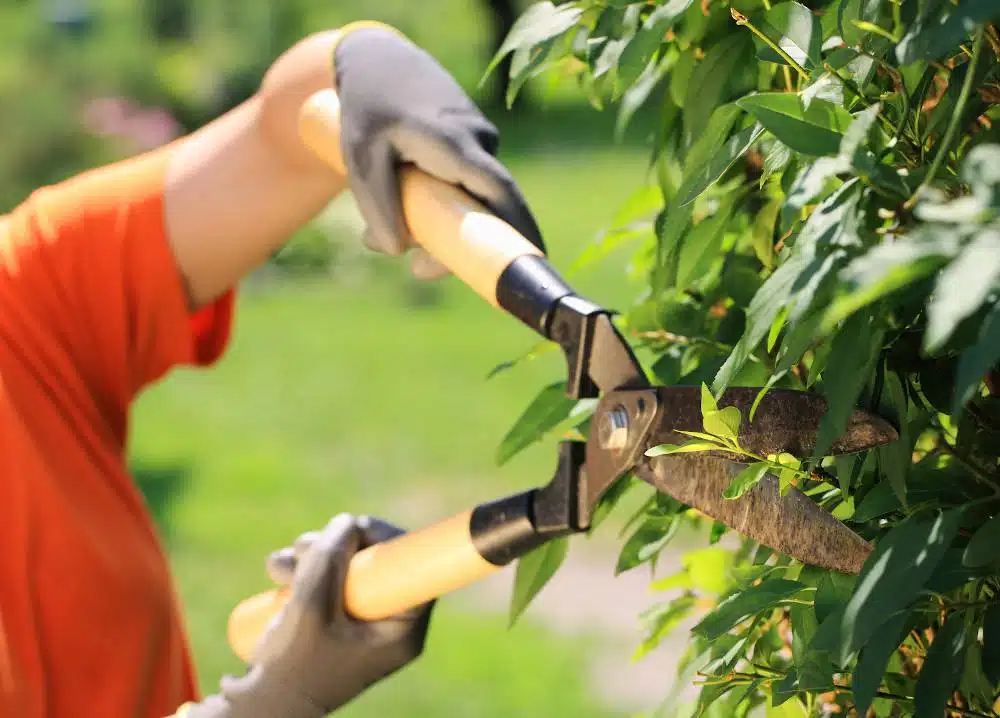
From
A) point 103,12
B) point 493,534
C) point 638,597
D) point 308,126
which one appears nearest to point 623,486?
point 493,534

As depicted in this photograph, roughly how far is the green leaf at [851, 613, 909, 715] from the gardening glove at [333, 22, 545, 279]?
575 millimetres

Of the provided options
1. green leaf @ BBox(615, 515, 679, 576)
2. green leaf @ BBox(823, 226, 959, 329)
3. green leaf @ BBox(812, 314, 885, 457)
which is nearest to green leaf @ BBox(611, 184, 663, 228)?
green leaf @ BBox(615, 515, 679, 576)

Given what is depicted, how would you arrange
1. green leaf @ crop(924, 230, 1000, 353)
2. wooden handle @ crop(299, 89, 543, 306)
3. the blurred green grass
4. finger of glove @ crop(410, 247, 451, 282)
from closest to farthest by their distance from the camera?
1. green leaf @ crop(924, 230, 1000, 353)
2. wooden handle @ crop(299, 89, 543, 306)
3. finger of glove @ crop(410, 247, 451, 282)
4. the blurred green grass

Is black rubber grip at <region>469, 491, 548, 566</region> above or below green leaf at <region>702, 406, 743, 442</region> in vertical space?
below

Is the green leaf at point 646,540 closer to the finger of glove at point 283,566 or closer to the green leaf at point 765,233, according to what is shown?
the green leaf at point 765,233

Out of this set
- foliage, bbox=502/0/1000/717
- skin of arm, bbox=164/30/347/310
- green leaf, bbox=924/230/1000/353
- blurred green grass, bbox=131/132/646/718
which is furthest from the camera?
blurred green grass, bbox=131/132/646/718

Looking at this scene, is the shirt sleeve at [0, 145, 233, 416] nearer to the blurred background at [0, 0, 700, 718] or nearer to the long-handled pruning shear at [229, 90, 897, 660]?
the long-handled pruning shear at [229, 90, 897, 660]

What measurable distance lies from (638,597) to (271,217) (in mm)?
2725

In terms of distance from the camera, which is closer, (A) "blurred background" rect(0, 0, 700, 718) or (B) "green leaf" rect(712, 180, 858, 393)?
(B) "green leaf" rect(712, 180, 858, 393)

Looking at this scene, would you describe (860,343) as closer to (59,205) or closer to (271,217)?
(271,217)

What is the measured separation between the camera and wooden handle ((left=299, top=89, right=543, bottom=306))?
1133 millimetres

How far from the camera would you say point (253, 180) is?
1493 mm

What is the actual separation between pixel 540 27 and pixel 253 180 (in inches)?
21.9

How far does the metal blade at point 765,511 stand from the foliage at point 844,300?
0.02 metres
